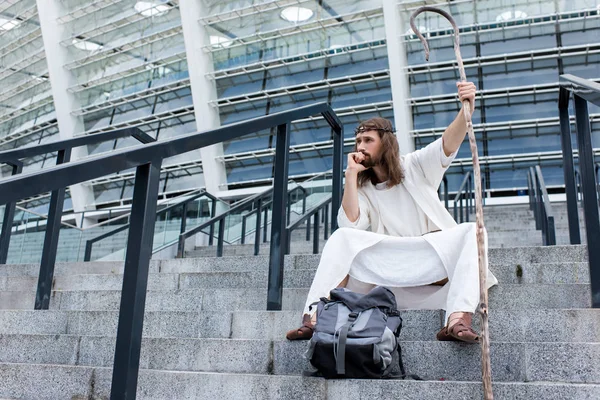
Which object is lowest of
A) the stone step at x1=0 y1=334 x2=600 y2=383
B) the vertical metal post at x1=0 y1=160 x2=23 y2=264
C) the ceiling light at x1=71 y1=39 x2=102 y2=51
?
the stone step at x1=0 y1=334 x2=600 y2=383

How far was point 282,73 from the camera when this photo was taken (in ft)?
62.8

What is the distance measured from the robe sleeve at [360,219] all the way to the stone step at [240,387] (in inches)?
39.7

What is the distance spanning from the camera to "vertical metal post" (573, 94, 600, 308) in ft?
8.27

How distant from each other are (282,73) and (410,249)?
55.7 feet

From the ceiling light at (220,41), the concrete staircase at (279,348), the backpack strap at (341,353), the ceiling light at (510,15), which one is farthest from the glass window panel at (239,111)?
the backpack strap at (341,353)

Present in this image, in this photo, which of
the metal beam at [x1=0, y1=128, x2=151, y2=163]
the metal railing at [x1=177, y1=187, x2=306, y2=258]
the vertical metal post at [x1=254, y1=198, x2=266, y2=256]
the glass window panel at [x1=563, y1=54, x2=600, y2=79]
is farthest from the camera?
the glass window panel at [x1=563, y1=54, x2=600, y2=79]

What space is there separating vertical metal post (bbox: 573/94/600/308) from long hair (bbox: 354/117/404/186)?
0.81m

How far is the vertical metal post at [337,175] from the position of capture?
156 inches

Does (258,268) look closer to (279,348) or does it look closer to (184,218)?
(279,348)

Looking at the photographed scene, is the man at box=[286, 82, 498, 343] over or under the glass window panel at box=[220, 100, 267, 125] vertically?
under

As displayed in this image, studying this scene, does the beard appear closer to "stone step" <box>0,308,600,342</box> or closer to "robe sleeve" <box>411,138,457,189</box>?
"robe sleeve" <box>411,138,457,189</box>

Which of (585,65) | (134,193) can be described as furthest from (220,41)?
(134,193)

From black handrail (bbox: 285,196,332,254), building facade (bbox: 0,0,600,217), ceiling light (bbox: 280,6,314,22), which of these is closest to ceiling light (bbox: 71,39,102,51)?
building facade (bbox: 0,0,600,217)

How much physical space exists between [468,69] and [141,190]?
16474mm
